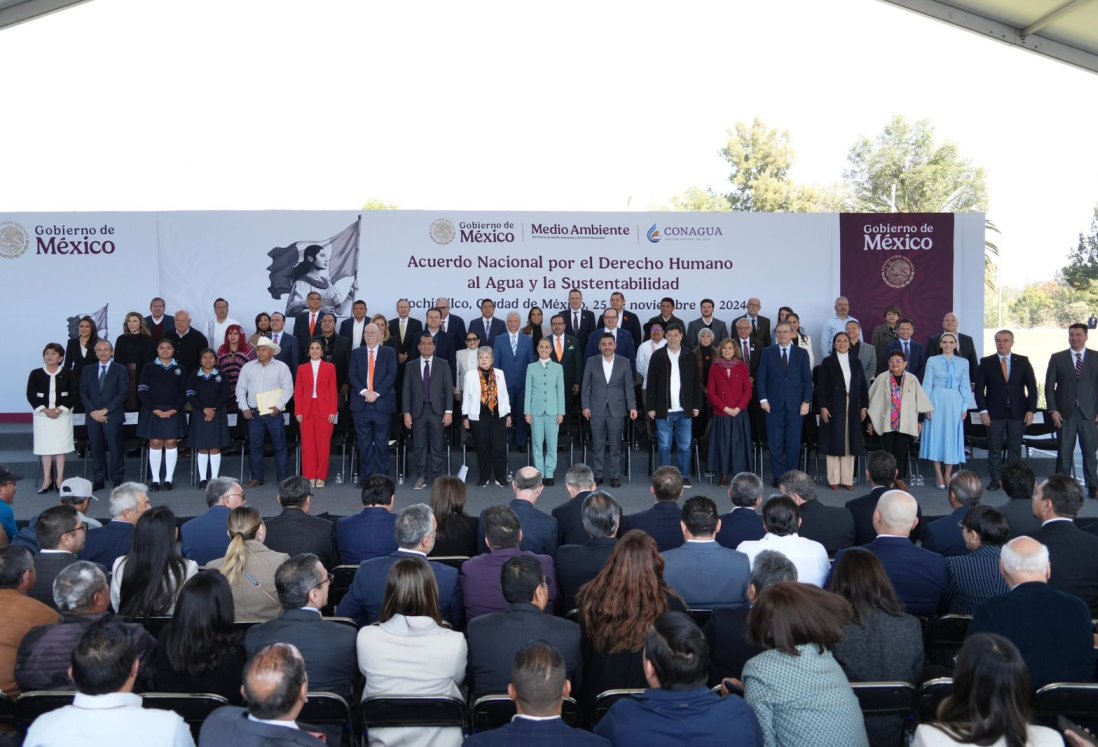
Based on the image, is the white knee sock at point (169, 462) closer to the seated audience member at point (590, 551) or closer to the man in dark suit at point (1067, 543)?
the seated audience member at point (590, 551)

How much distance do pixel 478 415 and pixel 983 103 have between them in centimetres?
3876

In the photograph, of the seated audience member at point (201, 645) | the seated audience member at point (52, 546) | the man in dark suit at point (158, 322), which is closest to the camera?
the seated audience member at point (201, 645)

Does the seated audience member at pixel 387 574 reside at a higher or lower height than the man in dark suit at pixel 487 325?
lower

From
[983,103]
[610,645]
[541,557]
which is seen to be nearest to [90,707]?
[610,645]

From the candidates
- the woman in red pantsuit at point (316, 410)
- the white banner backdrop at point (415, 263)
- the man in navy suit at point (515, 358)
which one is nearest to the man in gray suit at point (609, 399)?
the man in navy suit at point (515, 358)

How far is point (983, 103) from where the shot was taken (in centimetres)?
3959

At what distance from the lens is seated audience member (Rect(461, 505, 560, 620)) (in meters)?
3.85

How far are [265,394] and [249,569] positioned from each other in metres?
4.97

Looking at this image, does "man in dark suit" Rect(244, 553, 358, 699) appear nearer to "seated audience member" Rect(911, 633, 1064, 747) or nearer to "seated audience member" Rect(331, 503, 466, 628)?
"seated audience member" Rect(331, 503, 466, 628)

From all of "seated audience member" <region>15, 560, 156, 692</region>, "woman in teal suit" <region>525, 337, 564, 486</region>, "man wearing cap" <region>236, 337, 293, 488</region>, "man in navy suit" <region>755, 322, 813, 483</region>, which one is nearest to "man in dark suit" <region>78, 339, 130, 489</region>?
"man wearing cap" <region>236, 337, 293, 488</region>

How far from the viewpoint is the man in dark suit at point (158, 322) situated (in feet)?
32.9

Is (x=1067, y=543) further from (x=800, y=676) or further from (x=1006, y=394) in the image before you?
(x=1006, y=394)

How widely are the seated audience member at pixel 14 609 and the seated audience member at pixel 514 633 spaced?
1617 millimetres

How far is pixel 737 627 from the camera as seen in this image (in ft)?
10.8
